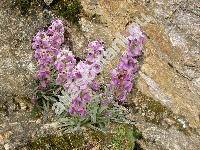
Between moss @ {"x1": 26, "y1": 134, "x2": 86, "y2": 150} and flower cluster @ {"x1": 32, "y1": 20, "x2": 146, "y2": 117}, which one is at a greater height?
flower cluster @ {"x1": 32, "y1": 20, "x2": 146, "y2": 117}

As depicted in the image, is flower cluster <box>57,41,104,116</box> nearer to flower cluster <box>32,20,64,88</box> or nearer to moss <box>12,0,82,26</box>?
flower cluster <box>32,20,64,88</box>

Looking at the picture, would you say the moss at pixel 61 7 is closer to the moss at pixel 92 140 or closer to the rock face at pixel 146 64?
the rock face at pixel 146 64

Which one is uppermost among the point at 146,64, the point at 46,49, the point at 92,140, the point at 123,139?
the point at 46,49

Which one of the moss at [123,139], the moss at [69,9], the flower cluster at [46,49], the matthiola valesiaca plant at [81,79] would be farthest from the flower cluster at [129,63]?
the moss at [69,9]

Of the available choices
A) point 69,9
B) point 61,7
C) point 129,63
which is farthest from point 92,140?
point 61,7

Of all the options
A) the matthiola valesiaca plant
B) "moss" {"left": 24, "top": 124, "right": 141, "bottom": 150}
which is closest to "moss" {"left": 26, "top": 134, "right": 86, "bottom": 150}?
"moss" {"left": 24, "top": 124, "right": 141, "bottom": 150}

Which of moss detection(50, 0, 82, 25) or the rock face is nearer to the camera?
the rock face

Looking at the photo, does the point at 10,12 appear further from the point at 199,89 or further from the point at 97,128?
the point at 199,89

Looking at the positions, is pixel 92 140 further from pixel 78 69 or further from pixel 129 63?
pixel 129 63
